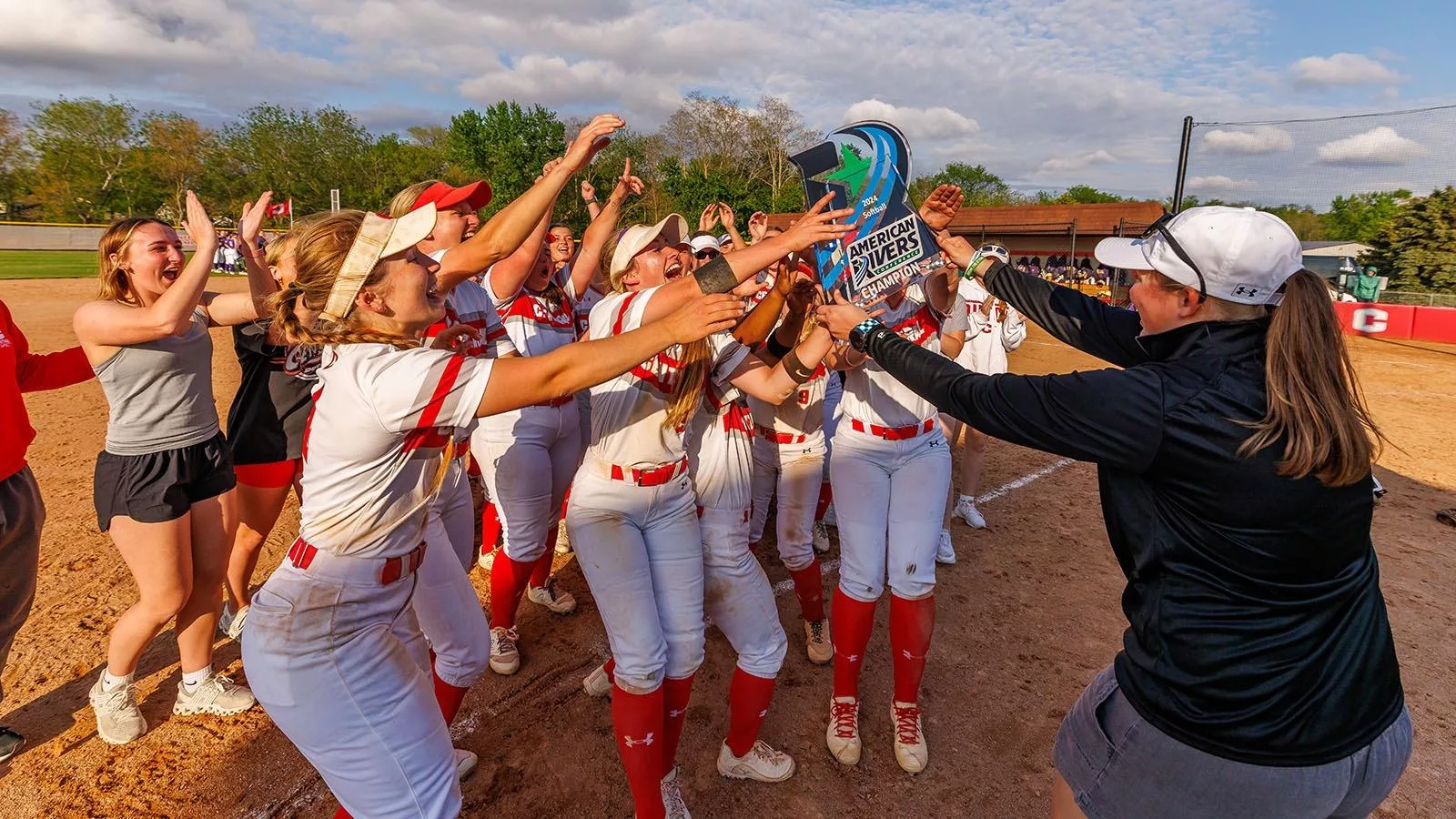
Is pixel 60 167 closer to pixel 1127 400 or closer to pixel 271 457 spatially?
pixel 271 457

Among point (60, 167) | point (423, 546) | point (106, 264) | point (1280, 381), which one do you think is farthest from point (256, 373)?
point (60, 167)

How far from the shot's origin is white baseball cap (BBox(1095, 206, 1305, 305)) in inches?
70.4

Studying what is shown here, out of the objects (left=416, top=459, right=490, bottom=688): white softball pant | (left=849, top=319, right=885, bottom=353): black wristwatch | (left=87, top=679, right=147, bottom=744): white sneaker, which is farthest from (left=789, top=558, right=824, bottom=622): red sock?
(left=87, top=679, right=147, bottom=744): white sneaker

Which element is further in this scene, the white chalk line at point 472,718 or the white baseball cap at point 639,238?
the white baseball cap at point 639,238

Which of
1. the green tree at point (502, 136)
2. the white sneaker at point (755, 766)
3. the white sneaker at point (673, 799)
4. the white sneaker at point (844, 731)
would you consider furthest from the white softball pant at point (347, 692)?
the green tree at point (502, 136)

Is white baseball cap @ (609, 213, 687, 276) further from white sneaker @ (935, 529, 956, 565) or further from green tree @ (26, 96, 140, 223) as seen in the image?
green tree @ (26, 96, 140, 223)

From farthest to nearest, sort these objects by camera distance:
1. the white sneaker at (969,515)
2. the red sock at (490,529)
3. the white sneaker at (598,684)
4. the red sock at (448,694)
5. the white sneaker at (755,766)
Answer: the white sneaker at (969,515), the red sock at (490,529), the white sneaker at (598,684), the white sneaker at (755,766), the red sock at (448,694)

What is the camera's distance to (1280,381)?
167cm

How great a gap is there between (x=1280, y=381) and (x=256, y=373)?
453cm

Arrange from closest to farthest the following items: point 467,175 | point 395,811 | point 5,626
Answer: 1. point 395,811
2. point 5,626
3. point 467,175

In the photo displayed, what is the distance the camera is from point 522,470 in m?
3.87

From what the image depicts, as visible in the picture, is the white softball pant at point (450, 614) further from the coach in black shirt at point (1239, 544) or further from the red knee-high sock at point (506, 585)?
the coach in black shirt at point (1239, 544)

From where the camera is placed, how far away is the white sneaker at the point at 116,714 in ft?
10.8

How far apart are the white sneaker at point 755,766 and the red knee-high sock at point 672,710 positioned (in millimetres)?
342
